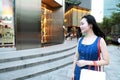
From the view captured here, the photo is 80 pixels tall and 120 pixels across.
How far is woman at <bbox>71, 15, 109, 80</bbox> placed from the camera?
3.18 m

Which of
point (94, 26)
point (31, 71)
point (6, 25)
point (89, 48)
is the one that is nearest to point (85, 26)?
point (94, 26)

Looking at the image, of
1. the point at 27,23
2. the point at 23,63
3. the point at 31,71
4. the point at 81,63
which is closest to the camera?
the point at 81,63

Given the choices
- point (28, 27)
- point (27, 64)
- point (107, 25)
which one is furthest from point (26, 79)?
point (107, 25)

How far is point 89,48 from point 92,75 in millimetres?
363

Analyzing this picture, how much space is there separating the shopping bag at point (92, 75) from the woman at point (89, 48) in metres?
0.12

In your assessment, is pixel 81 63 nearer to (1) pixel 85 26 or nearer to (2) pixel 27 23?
(1) pixel 85 26

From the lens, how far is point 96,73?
3.00 m

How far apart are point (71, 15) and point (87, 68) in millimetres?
51911

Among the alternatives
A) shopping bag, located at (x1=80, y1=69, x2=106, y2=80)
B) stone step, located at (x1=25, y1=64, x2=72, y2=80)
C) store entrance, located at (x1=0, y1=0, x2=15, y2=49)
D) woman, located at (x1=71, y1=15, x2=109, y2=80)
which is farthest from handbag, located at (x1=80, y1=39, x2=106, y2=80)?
store entrance, located at (x1=0, y1=0, x2=15, y2=49)

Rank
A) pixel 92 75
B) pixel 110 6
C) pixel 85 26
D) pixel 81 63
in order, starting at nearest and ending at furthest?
pixel 92 75 < pixel 81 63 < pixel 85 26 < pixel 110 6

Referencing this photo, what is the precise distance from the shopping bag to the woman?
0.39 ft

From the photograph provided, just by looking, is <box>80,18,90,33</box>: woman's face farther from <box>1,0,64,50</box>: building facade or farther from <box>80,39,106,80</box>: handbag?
<box>1,0,64,50</box>: building facade

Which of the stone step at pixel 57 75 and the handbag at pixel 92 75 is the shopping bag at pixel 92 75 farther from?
the stone step at pixel 57 75

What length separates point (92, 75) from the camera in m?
2.99
